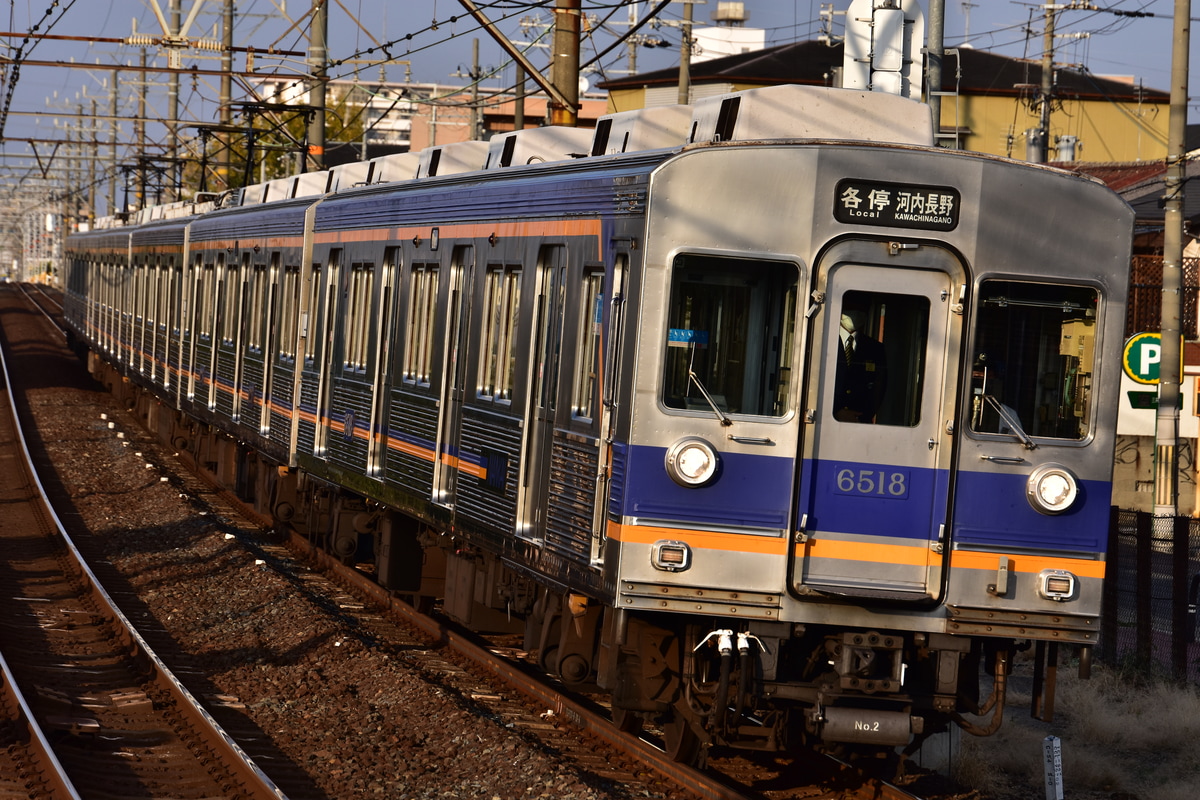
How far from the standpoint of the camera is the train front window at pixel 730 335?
7148 mm

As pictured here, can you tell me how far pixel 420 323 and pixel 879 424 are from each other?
456 centimetres

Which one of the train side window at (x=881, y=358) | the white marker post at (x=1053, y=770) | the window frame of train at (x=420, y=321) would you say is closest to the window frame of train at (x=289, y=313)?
the window frame of train at (x=420, y=321)

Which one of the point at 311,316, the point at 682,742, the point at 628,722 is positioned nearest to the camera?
the point at 682,742

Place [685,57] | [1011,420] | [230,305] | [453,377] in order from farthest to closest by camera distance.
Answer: [685,57] → [230,305] → [453,377] → [1011,420]

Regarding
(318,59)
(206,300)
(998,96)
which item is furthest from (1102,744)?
(998,96)

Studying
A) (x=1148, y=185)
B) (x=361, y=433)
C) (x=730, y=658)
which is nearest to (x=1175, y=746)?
(x=730, y=658)

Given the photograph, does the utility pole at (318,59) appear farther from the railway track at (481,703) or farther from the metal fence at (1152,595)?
the metal fence at (1152,595)

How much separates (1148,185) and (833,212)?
26.1 metres

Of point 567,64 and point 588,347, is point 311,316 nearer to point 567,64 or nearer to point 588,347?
point 567,64

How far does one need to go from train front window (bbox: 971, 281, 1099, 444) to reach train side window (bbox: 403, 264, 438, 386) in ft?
14.4

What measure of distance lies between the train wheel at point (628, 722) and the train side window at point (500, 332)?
1.88 meters

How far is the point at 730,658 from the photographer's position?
7.10 m

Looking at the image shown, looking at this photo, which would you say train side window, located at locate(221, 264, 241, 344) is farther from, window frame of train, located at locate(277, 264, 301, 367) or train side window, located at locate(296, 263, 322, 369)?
train side window, located at locate(296, 263, 322, 369)

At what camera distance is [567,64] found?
43.4ft
